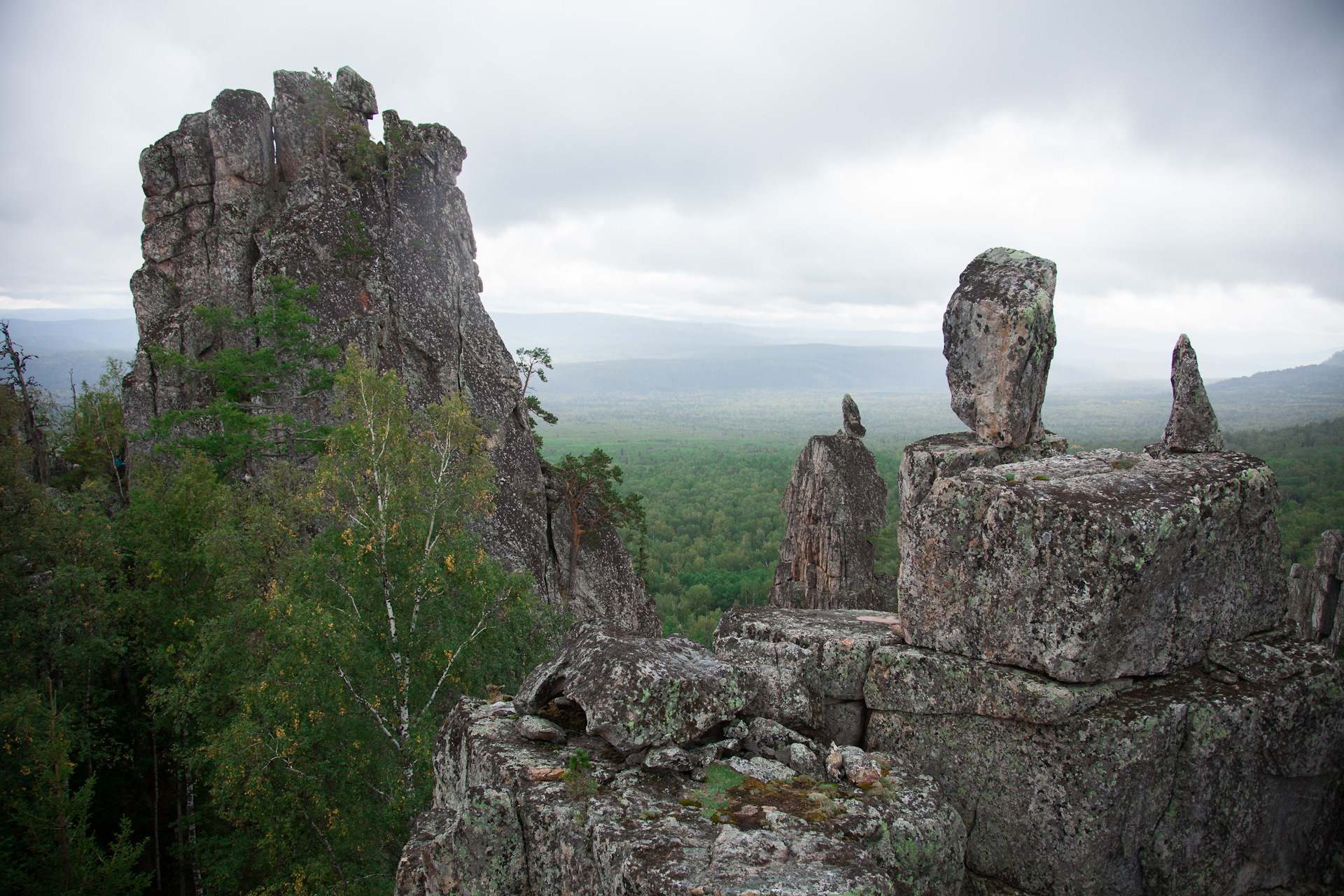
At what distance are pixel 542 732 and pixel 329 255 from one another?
23.5 m

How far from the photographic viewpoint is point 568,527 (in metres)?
28.2

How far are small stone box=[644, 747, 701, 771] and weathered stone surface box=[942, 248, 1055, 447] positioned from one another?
591cm

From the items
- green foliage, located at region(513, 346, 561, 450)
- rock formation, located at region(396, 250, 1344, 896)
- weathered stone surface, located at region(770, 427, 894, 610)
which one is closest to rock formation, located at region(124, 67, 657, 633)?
green foliage, located at region(513, 346, 561, 450)

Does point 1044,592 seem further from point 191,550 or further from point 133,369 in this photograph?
point 133,369

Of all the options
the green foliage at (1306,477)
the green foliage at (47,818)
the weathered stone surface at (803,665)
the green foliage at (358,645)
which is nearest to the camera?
the weathered stone surface at (803,665)

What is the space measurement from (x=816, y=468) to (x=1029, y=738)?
68.2 ft

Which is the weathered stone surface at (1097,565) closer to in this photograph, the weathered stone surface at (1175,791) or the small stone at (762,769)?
the weathered stone surface at (1175,791)

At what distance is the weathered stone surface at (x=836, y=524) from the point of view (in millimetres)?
26094

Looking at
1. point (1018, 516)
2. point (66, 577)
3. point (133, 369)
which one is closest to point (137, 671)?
point (66, 577)

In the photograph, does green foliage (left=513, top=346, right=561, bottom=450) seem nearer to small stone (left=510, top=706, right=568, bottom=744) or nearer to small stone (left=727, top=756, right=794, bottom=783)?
small stone (left=510, top=706, right=568, bottom=744)

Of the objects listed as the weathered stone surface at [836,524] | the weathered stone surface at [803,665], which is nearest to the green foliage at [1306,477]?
the weathered stone surface at [836,524]

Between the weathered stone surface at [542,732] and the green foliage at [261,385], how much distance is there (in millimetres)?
16215

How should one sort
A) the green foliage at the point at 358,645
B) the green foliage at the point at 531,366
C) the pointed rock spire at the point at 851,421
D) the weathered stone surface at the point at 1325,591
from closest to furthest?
the green foliage at the point at 358,645 → the weathered stone surface at the point at 1325,591 → the pointed rock spire at the point at 851,421 → the green foliage at the point at 531,366

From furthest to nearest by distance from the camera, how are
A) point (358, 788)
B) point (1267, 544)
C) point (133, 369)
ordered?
point (133, 369)
point (358, 788)
point (1267, 544)
